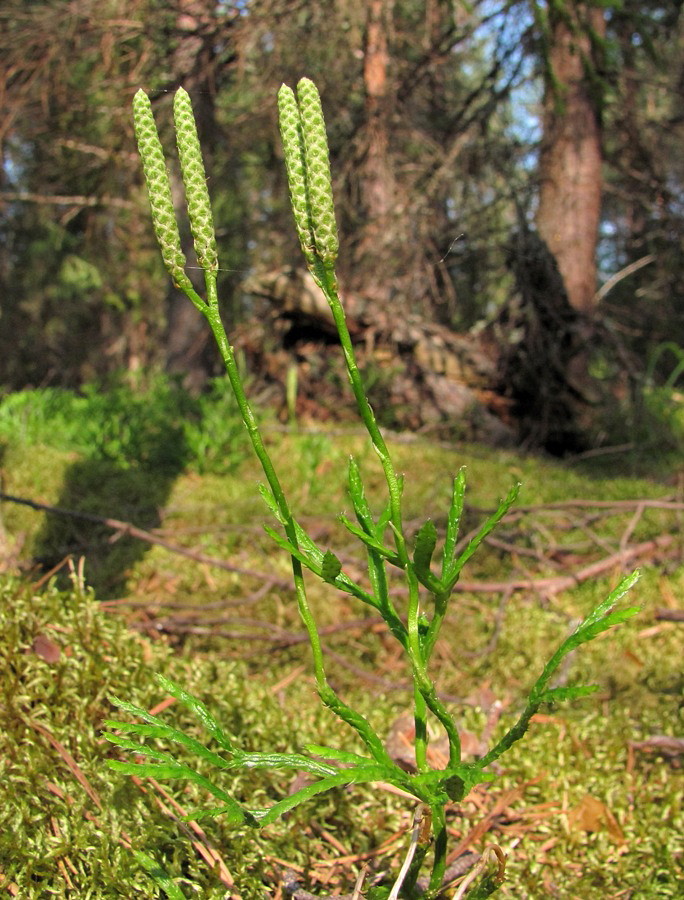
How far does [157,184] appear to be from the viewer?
97 centimetres

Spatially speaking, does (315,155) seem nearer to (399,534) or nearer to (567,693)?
(399,534)

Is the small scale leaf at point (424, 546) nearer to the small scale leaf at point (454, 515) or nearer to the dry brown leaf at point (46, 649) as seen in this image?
the small scale leaf at point (454, 515)

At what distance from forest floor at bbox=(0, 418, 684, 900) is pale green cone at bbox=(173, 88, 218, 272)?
1122 mm

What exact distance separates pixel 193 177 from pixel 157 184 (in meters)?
0.05

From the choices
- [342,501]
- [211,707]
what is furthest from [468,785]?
[342,501]

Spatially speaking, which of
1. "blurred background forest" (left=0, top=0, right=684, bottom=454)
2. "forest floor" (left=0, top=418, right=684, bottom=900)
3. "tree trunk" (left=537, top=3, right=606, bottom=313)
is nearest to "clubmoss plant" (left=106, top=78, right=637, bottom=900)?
"forest floor" (left=0, top=418, right=684, bottom=900)

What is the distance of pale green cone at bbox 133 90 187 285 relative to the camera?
3.18 feet

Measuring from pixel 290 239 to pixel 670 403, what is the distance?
147 inches

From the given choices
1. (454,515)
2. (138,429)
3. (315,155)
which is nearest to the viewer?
(315,155)

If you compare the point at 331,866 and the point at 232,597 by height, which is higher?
the point at 232,597

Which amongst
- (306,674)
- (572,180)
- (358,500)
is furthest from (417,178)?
(358,500)

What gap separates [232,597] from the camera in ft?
9.46

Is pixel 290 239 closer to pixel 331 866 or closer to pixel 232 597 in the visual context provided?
pixel 232 597

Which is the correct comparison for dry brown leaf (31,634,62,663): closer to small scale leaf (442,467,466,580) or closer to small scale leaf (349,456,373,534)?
small scale leaf (349,456,373,534)
